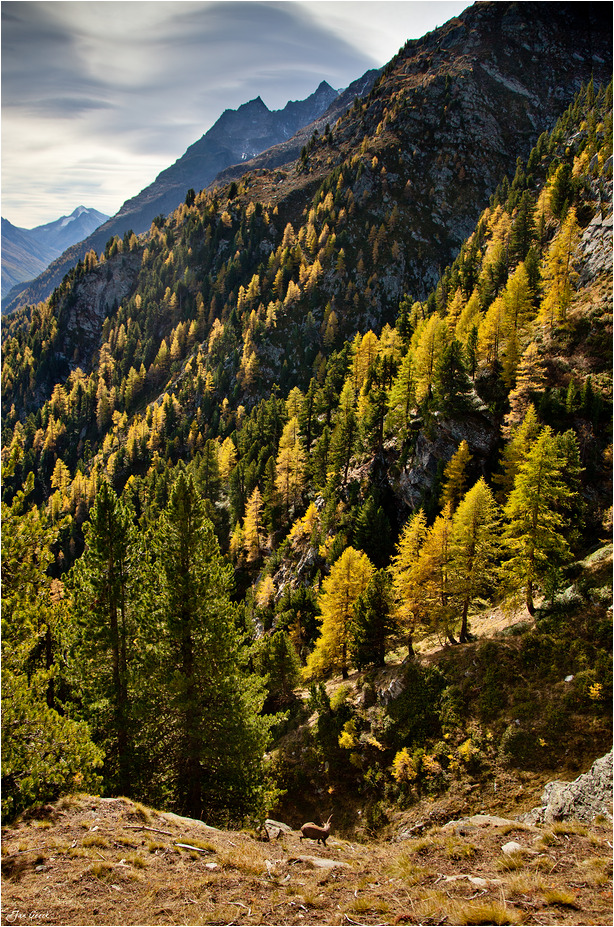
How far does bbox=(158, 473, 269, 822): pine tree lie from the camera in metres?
14.2

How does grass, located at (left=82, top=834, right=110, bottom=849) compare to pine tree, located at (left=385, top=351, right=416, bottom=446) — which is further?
pine tree, located at (left=385, top=351, right=416, bottom=446)

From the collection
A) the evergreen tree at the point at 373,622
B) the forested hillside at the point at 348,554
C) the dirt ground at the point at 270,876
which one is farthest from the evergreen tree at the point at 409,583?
the dirt ground at the point at 270,876

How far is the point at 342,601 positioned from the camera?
3369 cm

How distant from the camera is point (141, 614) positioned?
566 inches

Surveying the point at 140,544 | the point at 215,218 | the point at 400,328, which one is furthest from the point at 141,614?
the point at 215,218

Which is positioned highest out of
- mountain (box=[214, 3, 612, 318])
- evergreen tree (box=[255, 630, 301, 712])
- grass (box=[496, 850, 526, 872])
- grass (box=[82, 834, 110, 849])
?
mountain (box=[214, 3, 612, 318])

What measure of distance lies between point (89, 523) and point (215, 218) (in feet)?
689

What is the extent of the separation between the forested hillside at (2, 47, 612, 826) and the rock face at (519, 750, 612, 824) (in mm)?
4966

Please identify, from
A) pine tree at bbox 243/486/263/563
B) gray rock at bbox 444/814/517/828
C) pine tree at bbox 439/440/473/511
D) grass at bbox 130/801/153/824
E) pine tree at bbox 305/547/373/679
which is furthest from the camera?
pine tree at bbox 243/486/263/563

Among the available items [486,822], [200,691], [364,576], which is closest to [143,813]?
[200,691]

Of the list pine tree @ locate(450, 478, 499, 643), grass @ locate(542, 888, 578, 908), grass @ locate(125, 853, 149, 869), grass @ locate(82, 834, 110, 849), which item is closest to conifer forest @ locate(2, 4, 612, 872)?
pine tree @ locate(450, 478, 499, 643)

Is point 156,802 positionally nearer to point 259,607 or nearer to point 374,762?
point 374,762

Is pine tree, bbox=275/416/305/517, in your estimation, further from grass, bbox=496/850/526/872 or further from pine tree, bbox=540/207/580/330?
grass, bbox=496/850/526/872

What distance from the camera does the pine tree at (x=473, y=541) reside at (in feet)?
84.8
